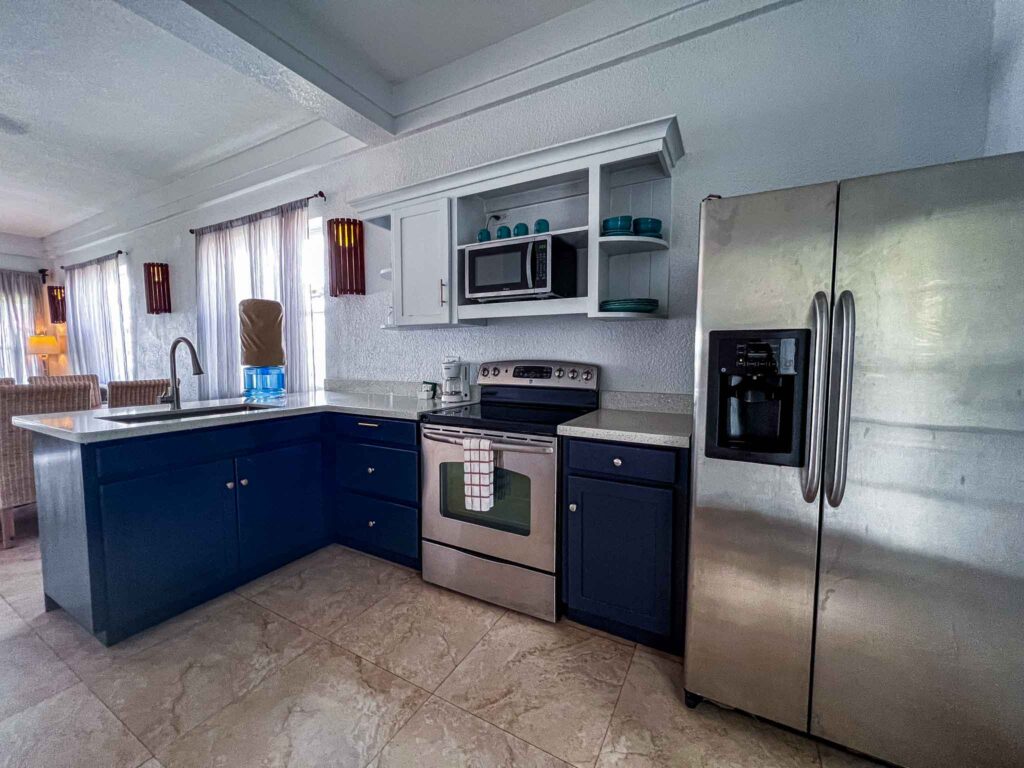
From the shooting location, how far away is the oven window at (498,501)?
1.94m

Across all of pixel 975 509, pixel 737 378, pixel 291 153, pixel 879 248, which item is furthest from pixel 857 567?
pixel 291 153

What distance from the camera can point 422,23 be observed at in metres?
2.29

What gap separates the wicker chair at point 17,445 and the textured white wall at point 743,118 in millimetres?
2274

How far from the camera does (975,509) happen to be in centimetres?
107

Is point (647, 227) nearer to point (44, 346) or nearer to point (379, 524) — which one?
point (379, 524)

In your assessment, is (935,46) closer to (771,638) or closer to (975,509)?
(975,509)

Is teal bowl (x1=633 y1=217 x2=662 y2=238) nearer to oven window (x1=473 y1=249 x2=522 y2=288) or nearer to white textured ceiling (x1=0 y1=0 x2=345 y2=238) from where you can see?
oven window (x1=473 y1=249 x2=522 y2=288)

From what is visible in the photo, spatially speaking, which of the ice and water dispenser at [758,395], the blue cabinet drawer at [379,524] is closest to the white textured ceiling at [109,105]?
the blue cabinet drawer at [379,524]

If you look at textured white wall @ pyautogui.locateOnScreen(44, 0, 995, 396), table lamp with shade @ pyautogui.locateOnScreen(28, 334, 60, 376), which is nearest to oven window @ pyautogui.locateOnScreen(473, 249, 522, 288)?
textured white wall @ pyautogui.locateOnScreen(44, 0, 995, 396)

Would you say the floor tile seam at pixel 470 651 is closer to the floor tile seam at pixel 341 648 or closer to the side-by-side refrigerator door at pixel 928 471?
the floor tile seam at pixel 341 648

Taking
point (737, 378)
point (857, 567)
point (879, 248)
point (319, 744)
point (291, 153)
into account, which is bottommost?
point (319, 744)

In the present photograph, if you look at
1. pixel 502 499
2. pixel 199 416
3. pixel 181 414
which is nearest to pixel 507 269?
pixel 502 499

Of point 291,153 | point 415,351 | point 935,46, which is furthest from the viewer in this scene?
point 291,153

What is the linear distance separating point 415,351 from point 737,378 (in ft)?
7.11
